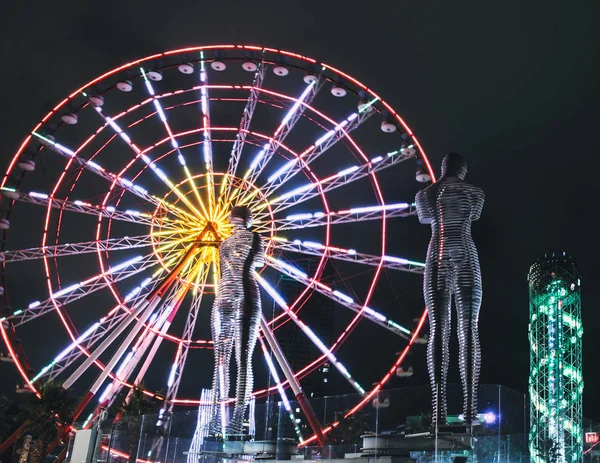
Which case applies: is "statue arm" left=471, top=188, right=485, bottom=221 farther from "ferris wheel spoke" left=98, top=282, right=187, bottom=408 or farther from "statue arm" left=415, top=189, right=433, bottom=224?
"ferris wheel spoke" left=98, top=282, right=187, bottom=408

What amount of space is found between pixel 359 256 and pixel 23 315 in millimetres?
13226

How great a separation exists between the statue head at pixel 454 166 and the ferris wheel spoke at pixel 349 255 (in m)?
12.4

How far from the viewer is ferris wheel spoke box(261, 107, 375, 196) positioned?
27453 millimetres

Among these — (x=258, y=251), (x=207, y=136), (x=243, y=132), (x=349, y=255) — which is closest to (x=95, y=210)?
(x=207, y=136)

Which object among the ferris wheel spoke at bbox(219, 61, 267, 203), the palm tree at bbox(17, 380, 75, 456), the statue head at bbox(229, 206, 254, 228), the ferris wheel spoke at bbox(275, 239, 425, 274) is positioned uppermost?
the ferris wheel spoke at bbox(219, 61, 267, 203)

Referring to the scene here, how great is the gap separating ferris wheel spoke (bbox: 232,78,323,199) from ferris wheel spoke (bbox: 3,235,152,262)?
417 cm

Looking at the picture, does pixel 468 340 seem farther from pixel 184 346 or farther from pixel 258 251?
pixel 184 346

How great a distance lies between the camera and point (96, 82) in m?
28.0

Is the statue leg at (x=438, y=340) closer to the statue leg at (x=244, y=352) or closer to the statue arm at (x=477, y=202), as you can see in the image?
the statue arm at (x=477, y=202)

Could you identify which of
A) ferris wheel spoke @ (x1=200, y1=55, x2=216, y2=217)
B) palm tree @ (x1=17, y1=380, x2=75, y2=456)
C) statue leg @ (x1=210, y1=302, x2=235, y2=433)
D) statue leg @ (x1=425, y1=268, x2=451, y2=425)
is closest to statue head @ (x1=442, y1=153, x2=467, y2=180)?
statue leg @ (x1=425, y1=268, x2=451, y2=425)

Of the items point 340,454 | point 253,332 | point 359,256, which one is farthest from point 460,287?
point 359,256

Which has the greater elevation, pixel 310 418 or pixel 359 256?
pixel 359 256

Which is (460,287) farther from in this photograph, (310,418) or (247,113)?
(247,113)

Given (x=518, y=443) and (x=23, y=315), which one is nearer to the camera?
(x=518, y=443)
